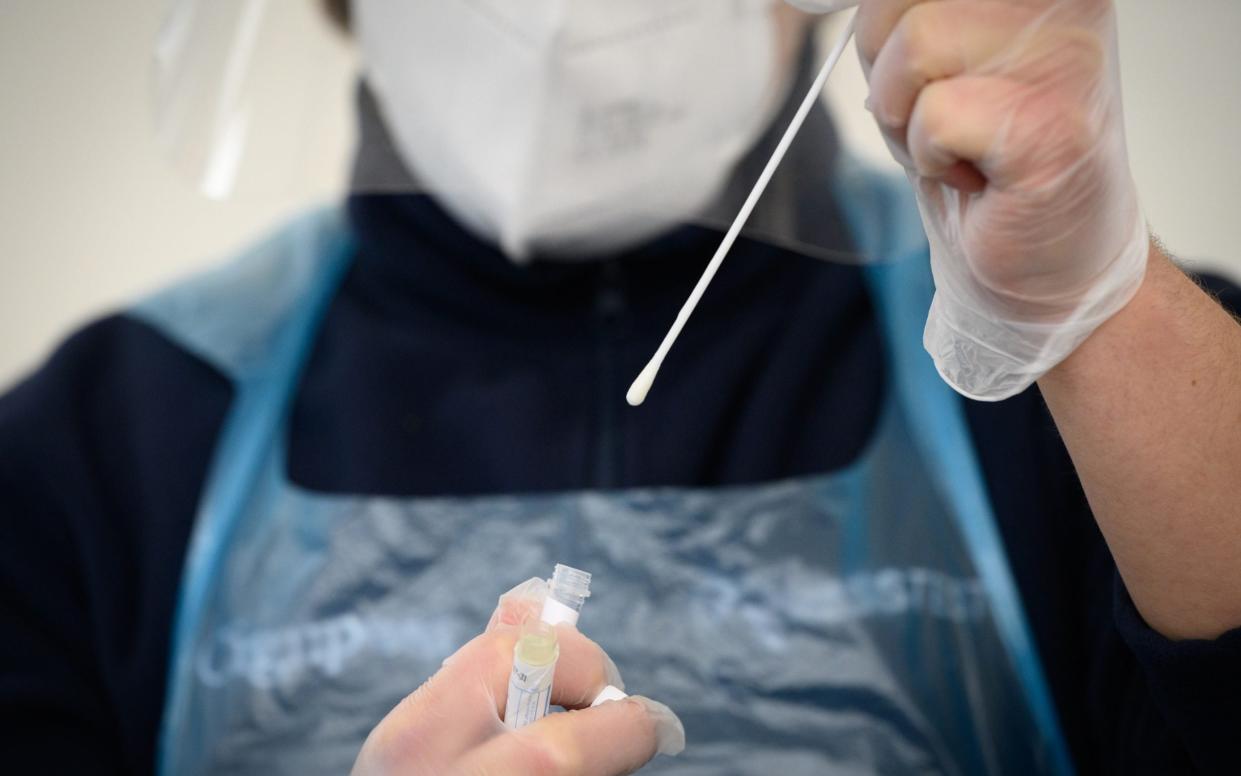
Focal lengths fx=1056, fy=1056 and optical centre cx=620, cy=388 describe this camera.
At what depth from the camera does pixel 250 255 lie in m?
0.94

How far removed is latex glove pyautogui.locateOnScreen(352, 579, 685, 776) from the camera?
419 millimetres

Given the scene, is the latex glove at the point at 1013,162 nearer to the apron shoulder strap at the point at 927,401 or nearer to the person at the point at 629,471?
the person at the point at 629,471

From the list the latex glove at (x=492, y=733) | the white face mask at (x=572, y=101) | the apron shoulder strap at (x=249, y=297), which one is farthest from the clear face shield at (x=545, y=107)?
the latex glove at (x=492, y=733)

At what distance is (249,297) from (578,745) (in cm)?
60

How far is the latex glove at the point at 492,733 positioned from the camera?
419 mm

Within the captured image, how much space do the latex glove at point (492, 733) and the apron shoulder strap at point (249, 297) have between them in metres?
0.47

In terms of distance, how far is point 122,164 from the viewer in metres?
1.26

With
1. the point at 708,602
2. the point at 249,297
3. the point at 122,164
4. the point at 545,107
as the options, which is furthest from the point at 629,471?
the point at 122,164

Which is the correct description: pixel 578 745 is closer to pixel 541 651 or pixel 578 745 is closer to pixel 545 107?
pixel 541 651

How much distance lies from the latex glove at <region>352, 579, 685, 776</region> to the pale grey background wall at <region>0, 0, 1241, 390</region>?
0.71 metres

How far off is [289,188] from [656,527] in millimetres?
330

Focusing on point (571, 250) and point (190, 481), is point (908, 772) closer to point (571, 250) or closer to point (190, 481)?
point (571, 250)

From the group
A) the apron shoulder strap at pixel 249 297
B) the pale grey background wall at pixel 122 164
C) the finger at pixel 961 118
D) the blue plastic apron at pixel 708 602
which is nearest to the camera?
the finger at pixel 961 118

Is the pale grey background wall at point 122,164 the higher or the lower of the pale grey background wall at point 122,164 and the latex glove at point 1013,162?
the lower
